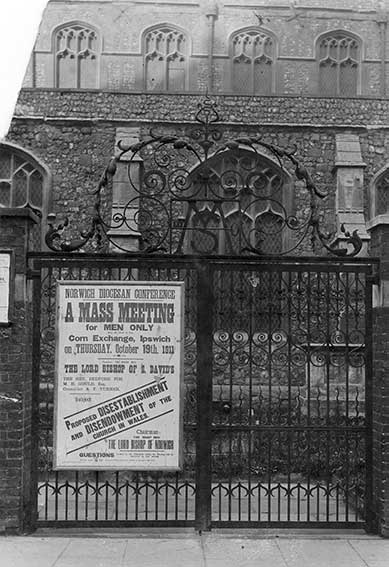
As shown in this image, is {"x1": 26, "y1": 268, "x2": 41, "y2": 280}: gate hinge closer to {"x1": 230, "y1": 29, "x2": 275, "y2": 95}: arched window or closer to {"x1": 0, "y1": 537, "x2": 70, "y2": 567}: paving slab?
{"x1": 0, "y1": 537, "x2": 70, "y2": 567}: paving slab

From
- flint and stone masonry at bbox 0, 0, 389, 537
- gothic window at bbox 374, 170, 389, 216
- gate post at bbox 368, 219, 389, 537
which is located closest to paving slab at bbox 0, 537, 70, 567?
gate post at bbox 368, 219, 389, 537

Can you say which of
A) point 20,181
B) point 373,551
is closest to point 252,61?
point 20,181

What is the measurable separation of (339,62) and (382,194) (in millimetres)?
4354

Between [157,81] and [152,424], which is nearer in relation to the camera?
[152,424]

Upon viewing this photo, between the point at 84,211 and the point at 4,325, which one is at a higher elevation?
the point at 84,211

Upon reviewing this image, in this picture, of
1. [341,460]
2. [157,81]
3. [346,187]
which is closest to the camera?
[341,460]

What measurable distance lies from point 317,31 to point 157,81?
14.7ft

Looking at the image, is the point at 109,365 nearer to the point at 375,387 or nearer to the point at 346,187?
the point at 375,387

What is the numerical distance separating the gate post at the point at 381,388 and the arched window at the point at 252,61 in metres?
11.8

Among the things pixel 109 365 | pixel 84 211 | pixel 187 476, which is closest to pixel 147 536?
pixel 109 365

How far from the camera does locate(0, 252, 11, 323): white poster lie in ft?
20.4

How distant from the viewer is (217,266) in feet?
21.5

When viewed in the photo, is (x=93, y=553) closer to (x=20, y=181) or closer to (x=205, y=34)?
(x=20, y=181)

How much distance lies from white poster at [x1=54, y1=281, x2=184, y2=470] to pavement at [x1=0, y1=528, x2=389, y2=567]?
0.63m
